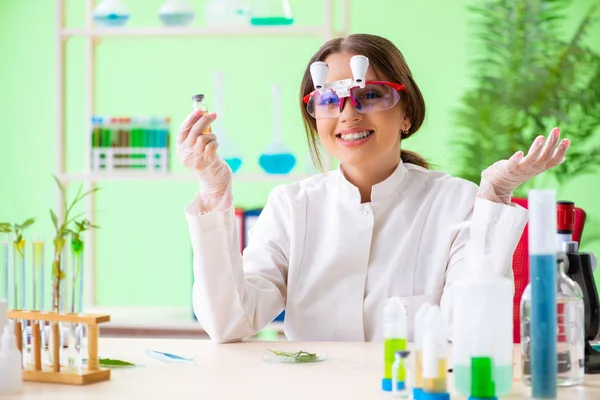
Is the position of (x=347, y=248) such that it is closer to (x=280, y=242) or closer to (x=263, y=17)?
(x=280, y=242)

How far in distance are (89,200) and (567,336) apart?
9.21 feet

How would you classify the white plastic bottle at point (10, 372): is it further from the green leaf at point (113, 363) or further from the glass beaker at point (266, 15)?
the glass beaker at point (266, 15)

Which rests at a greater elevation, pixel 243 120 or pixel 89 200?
pixel 243 120

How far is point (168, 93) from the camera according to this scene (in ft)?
14.3

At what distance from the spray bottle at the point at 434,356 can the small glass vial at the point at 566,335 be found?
0.17 m

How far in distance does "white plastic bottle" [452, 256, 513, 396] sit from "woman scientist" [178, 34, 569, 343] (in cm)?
68

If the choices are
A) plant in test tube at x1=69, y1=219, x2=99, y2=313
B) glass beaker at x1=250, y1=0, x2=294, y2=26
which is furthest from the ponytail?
glass beaker at x1=250, y1=0, x2=294, y2=26

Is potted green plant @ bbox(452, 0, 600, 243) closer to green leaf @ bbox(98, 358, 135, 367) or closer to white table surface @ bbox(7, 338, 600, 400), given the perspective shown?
white table surface @ bbox(7, 338, 600, 400)

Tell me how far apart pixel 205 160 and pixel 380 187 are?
52 centimetres

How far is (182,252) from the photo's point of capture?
435cm

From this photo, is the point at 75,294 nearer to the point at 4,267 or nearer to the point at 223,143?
the point at 4,267

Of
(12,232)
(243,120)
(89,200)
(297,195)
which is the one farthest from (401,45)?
(12,232)

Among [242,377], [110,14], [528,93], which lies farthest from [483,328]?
[528,93]

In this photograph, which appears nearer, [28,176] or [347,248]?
[347,248]
